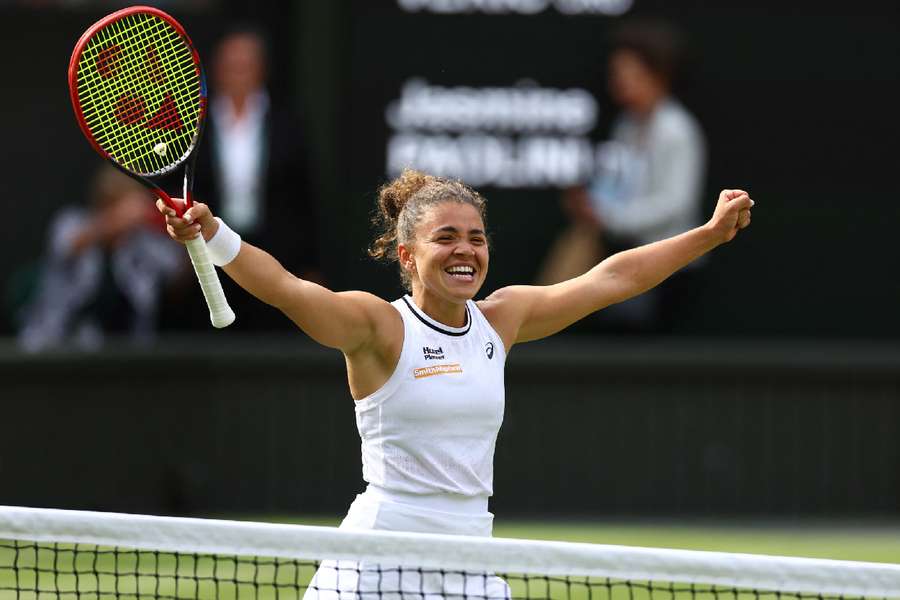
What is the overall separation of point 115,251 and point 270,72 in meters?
1.62

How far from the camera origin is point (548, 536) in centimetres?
1143

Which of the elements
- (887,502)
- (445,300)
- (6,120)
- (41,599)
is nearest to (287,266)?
(6,120)

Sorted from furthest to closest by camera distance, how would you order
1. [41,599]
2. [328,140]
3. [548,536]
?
[328,140], [548,536], [41,599]

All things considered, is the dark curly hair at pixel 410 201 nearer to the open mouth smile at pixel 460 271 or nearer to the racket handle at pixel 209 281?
the open mouth smile at pixel 460 271

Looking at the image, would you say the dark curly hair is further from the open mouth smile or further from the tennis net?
the tennis net

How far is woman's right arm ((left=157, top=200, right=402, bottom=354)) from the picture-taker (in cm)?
539

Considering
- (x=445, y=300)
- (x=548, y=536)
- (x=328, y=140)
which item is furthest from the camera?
(x=328, y=140)

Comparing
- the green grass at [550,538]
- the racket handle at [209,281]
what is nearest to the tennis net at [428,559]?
the racket handle at [209,281]

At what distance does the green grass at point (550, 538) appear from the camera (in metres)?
9.45

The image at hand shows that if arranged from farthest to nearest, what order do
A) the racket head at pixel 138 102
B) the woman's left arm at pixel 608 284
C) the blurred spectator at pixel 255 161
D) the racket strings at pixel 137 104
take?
the blurred spectator at pixel 255 161 < the woman's left arm at pixel 608 284 < the racket strings at pixel 137 104 < the racket head at pixel 138 102

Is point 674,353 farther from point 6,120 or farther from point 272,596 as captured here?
point 6,120

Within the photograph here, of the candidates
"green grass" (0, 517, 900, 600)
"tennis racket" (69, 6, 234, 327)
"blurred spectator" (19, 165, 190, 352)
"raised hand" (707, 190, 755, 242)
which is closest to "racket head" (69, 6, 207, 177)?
"tennis racket" (69, 6, 234, 327)

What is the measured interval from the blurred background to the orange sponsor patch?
20.4 ft

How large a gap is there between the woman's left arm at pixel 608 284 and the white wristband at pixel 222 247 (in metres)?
1.13
